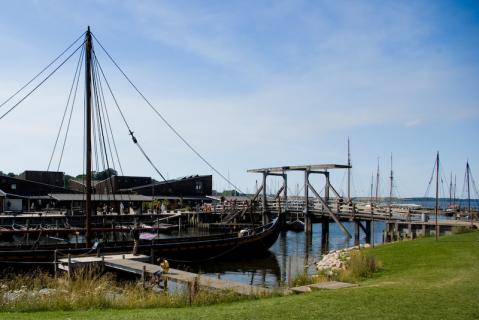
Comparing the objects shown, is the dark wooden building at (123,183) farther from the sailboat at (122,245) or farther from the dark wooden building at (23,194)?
the sailboat at (122,245)

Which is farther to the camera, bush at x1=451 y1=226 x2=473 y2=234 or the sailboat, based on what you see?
bush at x1=451 y1=226 x2=473 y2=234

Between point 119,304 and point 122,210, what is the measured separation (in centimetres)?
5813

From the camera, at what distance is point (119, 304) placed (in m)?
13.8

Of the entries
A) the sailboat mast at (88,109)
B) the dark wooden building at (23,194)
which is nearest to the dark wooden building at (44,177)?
the dark wooden building at (23,194)

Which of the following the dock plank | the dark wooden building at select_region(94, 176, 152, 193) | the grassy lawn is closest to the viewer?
the grassy lawn

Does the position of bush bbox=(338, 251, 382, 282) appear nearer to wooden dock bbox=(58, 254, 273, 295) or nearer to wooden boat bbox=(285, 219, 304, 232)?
wooden dock bbox=(58, 254, 273, 295)

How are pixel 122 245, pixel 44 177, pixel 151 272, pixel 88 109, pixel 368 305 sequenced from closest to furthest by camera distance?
pixel 368 305, pixel 151 272, pixel 88 109, pixel 122 245, pixel 44 177

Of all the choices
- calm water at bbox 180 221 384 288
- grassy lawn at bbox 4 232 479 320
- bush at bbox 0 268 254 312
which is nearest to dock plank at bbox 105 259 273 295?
bush at bbox 0 268 254 312

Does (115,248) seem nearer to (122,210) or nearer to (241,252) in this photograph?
(241,252)

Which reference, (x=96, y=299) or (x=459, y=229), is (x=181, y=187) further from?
(x=96, y=299)

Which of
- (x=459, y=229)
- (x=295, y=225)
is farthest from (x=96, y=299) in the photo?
(x=295, y=225)

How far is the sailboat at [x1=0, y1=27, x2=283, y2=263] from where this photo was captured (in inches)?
1024

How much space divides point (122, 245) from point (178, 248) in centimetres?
364

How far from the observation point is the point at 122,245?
3058cm
